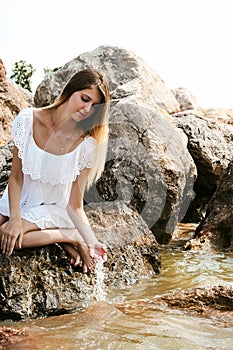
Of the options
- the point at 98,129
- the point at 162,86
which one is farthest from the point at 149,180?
the point at 162,86

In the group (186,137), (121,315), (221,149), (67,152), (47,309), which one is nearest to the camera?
(121,315)

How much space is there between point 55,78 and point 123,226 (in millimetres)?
7749

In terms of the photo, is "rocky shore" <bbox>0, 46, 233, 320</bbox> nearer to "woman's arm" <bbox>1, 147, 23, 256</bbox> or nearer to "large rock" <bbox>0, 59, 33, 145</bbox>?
"large rock" <bbox>0, 59, 33, 145</bbox>

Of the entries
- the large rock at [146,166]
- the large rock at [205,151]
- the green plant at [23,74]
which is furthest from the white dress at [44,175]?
the green plant at [23,74]

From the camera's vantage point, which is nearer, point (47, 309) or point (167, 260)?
point (47, 309)

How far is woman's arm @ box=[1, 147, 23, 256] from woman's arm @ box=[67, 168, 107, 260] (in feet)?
1.62

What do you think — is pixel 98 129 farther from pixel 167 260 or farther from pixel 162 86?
pixel 162 86

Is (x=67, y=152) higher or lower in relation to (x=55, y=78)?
lower

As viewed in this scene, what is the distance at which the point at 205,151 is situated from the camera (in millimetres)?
10469

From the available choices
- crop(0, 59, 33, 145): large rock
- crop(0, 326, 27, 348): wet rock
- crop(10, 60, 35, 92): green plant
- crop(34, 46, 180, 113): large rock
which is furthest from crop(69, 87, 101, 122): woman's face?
crop(10, 60, 35, 92): green plant

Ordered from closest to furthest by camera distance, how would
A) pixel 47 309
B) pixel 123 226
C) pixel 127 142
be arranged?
1. pixel 47 309
2. pixel 123 226
3. pixel 127 142

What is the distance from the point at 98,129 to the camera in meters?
4.51

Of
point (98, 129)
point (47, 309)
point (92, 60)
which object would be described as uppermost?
point (92, 60)

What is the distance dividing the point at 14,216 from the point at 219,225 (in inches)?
178
